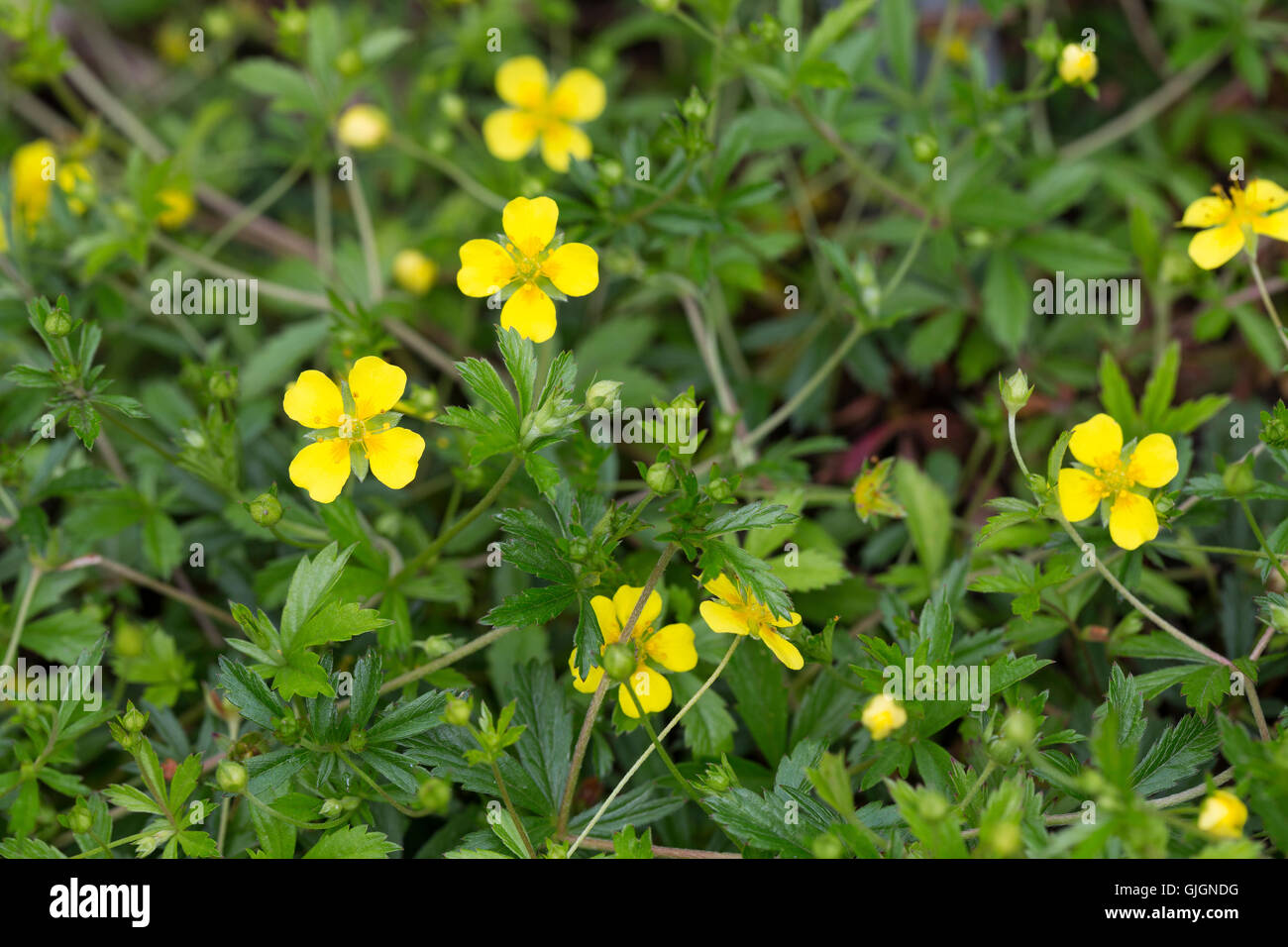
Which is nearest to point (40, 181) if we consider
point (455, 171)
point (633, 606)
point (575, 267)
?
point (455, 171)

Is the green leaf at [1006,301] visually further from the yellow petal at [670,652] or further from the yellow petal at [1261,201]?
the yellow petal at [670,652]

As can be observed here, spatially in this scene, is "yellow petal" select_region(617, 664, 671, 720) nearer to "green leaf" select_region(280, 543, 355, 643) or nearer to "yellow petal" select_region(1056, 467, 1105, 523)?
"green leaf" select_region(280, 543, 355, 643)

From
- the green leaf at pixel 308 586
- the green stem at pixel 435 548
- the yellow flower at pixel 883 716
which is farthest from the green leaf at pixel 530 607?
the yellow flower at pixel 883 716

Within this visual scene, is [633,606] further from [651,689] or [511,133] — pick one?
[511,133]

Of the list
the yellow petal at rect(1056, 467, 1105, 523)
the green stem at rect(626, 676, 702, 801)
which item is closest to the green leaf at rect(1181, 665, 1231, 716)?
the yellow petal at rect(1056, 467, 1105, 523)

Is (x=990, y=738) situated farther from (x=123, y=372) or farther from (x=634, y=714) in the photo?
(x=123, y=372)

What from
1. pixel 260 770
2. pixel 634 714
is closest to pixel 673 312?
pixel 634 714
